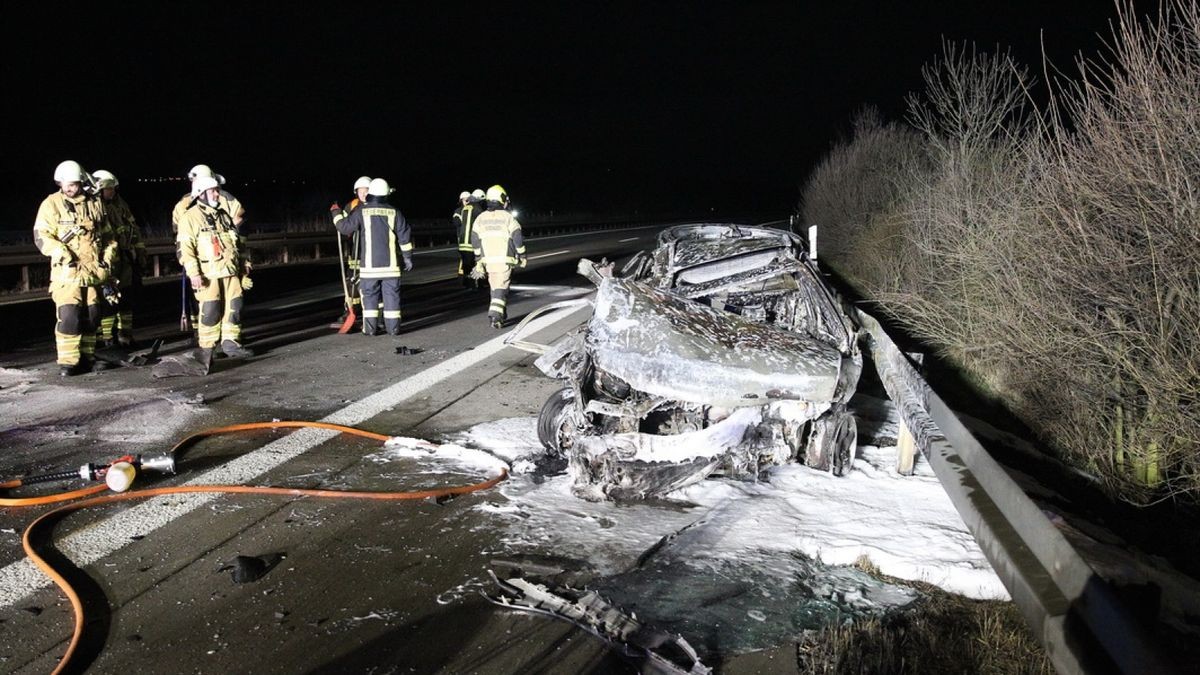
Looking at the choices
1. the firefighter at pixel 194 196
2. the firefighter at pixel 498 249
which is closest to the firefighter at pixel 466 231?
the firefighter at pixel 498 249

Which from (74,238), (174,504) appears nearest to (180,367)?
(74,238)

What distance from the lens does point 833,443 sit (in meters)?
4.44

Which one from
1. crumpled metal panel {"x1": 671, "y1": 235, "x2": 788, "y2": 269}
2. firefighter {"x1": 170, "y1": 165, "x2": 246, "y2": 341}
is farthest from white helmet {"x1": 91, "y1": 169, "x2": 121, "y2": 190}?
crumpled metal panel {"x1": 671, "y1": 235, "x2": 788, "y2": 269}

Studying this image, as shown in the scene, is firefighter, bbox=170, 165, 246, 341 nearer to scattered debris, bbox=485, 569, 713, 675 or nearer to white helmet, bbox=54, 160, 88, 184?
white helmet, bbox=54, 160, 88, 184

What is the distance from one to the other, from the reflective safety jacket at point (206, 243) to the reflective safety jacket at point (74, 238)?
631 mm

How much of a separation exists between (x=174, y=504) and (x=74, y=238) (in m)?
4.15

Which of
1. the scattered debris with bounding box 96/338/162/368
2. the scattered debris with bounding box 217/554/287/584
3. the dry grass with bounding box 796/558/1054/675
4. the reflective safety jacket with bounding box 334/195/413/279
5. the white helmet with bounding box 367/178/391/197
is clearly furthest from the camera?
the white helmet with bounding box 367/178/391/197

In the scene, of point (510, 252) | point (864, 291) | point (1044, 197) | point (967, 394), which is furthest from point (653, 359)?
point (864, 291)

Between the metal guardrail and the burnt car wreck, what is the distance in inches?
30.7

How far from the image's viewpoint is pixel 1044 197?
16.9 ft

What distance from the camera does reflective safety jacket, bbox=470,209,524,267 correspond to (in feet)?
31.1

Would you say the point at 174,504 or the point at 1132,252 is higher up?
the point at 1132,252

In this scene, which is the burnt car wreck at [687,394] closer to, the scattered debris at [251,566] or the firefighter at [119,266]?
the scattered debris at [251,566]

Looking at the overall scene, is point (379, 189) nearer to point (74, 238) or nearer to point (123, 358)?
point (74, 238)
